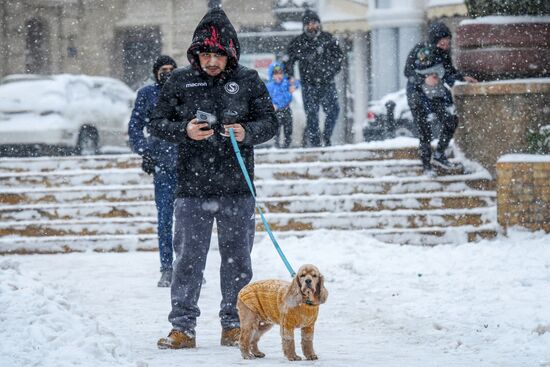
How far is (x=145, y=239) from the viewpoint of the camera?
12602mm

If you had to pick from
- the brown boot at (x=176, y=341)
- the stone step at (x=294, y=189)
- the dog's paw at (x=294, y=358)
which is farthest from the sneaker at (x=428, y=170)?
the dog's paw at (x=294, y=358)

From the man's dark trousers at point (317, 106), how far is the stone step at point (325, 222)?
2.46 meters

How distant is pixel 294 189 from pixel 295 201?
0.27 meters

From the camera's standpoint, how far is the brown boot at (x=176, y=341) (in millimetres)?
6457

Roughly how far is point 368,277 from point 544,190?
102 inches

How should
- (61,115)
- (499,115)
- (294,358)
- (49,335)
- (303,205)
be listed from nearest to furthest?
(49,335), (294,358), (499,115), (303,205), (61,115)

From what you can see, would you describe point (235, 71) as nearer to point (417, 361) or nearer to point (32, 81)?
point (417, 361)

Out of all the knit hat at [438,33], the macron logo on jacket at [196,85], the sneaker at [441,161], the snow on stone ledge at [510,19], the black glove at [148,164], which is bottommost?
the sneaker at [441,161]

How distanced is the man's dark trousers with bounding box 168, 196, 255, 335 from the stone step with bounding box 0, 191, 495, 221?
617cm

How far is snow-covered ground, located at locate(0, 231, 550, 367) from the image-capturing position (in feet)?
19.0

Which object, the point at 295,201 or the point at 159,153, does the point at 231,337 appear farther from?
the point at 295,201

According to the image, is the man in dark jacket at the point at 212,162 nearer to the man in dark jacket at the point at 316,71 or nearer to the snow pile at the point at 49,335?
the snow pile at the point at 49,335

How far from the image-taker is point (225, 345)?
21.7 ft

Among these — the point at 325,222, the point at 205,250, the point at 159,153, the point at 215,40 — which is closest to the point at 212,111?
the point at 215,40
